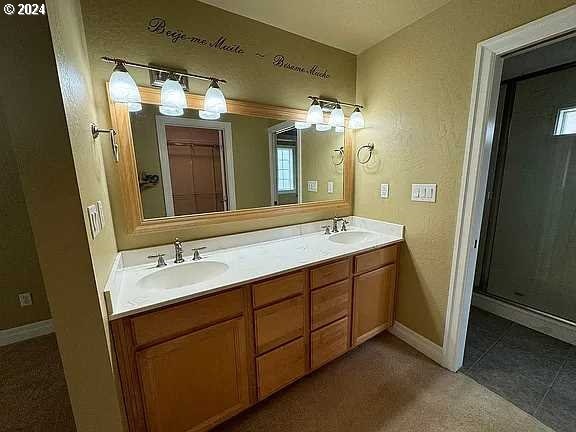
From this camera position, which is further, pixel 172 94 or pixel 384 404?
pixel 384 404

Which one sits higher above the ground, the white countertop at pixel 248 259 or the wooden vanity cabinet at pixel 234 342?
the white countertop at pixel 248 259

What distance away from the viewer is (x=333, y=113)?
6.43ft

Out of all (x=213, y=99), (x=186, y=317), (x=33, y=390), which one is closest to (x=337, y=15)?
(x=213, y=99)

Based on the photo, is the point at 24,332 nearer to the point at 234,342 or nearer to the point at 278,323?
Result: the point at 234,342

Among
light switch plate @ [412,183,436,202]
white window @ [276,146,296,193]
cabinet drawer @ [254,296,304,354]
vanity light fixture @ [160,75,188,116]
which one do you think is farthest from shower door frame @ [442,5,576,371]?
vanity light fixture @ [160,75,188,116]

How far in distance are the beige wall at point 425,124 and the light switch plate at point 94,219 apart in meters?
1.87

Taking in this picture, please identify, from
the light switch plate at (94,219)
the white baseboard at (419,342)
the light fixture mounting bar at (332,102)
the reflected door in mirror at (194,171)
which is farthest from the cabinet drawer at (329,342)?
the light fixture mounting bar at (332,102)

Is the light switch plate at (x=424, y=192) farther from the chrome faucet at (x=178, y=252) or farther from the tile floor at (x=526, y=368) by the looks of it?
the chrome faucet at (x=178, y=252)

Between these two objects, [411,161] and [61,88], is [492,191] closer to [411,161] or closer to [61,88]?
[411,161]

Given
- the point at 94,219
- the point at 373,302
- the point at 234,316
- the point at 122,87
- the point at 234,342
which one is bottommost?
the point at 373,302

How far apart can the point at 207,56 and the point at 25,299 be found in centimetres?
240

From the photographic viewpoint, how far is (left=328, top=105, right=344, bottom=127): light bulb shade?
1.96 metres

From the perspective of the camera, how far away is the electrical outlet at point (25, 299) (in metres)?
1.95

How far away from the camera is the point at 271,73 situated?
1716 mm
